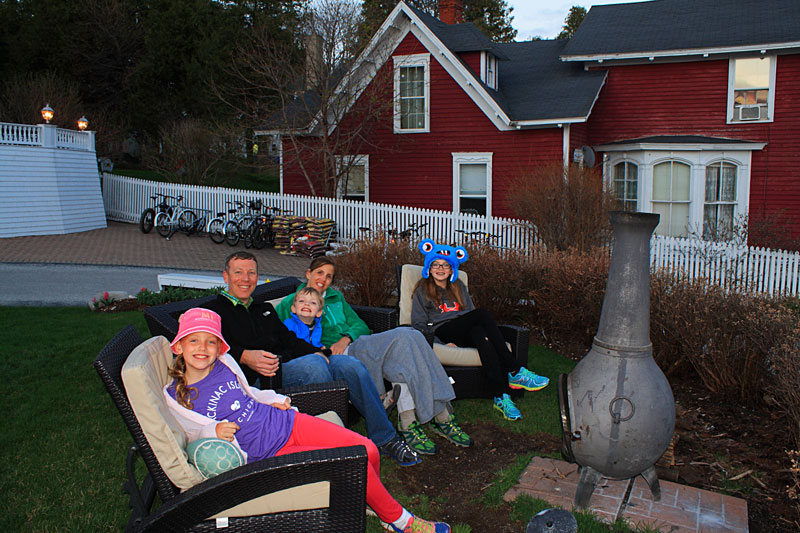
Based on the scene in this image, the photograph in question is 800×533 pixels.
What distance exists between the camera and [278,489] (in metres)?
2.60

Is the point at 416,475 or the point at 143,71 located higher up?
the point at 143,71

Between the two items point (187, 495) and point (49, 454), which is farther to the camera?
point (49, 454)

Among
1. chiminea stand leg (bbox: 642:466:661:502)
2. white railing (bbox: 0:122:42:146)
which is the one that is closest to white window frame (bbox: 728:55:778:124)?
chiminea stand leg (bbox: 642:466:661:502)

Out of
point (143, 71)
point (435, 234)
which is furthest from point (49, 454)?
point (143, 71)

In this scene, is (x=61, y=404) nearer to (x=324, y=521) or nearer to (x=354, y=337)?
(x=354, y=337)

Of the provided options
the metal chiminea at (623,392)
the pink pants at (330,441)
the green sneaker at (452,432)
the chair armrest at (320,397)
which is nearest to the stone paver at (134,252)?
the green sneaker at (452,432)

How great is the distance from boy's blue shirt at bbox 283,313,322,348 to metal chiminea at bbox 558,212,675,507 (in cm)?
191

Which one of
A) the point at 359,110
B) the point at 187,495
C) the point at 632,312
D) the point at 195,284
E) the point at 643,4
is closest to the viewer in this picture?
the point at 187,495

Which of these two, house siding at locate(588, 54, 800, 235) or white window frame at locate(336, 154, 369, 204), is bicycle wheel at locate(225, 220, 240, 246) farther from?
house siding at locate(588, 54, 800, 235)

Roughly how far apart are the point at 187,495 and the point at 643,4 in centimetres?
1970

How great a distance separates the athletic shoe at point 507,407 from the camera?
482 cm

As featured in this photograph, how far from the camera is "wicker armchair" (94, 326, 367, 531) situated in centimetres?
249

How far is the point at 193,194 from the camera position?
1931 centimetres

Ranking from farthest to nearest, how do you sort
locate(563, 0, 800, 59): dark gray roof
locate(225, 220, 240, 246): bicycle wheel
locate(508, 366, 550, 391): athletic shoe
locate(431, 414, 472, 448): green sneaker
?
locate(225, 220, 240, 246): bicycle wheel, locate(563, 0, 800, 59): dark gray roof, locate(508, 366, 550, 391): athletic shoe, locate(431, 414, 472, 448): green sneaker
